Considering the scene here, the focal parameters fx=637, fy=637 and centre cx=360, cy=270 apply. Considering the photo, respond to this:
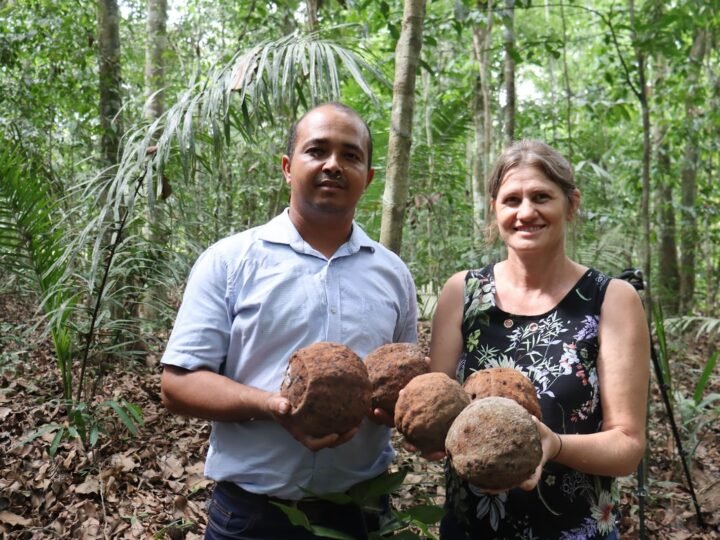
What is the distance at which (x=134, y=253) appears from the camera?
395 cm

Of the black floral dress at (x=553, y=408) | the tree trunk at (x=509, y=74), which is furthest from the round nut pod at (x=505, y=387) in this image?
the tree trunk at (x=509, y=74)

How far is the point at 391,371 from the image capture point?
1.76 m

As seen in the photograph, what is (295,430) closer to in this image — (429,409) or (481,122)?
(429,409)

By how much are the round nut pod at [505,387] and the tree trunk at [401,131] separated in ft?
4.93

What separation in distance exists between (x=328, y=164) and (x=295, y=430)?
784 mm

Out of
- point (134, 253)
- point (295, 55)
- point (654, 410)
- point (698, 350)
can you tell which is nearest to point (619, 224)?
point (654, 410)

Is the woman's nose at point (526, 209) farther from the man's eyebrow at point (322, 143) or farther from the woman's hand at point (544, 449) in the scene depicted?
the woman's hand at point (544, 449)

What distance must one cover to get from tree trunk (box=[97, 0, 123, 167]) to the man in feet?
13.2

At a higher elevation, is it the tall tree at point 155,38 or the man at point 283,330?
the tall tree at point 155,38

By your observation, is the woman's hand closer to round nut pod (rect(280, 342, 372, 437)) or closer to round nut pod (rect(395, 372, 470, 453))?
round nut pod (rect(395, 372, 470, 453))

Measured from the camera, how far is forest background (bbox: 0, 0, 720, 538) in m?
3.44

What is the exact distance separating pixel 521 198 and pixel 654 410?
4.14m

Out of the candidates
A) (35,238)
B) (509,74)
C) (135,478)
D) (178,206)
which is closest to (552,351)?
(135,478)

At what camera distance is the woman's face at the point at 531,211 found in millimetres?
1991
